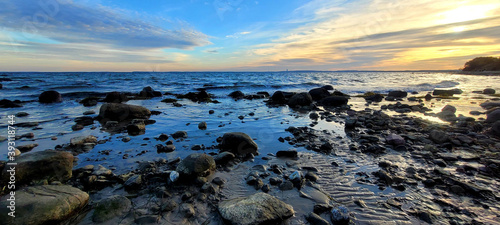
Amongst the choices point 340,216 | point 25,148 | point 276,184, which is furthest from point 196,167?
point 25,148

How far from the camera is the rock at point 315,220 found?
118 inches

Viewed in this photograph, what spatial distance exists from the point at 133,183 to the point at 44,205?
1.25 meters

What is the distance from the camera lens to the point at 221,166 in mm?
4996

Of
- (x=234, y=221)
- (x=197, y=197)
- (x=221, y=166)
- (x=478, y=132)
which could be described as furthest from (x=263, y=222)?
(x=478, y=132)

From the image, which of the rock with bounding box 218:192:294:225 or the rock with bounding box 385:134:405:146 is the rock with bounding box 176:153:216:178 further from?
the rock with bounding box 385:134:405:146

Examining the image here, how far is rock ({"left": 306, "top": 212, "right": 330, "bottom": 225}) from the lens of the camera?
2996mm

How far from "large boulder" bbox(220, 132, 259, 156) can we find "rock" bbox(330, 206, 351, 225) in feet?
9.42

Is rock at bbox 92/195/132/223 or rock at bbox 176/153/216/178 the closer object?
rock at bbox 92/195/132/223

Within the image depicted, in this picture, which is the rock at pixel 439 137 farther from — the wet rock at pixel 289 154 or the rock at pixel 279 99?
the rock at pixel 279 99

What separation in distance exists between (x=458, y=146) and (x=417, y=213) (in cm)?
454

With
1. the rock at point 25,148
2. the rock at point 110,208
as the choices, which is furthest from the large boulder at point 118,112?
the rock at point 110,208

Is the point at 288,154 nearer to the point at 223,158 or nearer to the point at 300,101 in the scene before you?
the point at 223,158

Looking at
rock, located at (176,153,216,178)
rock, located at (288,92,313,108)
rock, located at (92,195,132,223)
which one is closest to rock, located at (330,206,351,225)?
rock, located at (176,153,216,178)

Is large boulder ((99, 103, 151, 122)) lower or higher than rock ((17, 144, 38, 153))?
higher
